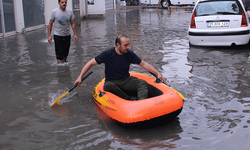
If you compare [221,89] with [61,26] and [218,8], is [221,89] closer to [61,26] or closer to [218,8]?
[61,26]

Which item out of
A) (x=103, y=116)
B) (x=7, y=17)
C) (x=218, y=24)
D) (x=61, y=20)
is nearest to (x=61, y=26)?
(x=61, y=20)

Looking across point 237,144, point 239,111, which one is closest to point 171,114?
point 237,144

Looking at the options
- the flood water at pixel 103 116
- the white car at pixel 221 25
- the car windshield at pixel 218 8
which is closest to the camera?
the flood water at pixel 103 116

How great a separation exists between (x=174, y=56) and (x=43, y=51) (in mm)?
4104

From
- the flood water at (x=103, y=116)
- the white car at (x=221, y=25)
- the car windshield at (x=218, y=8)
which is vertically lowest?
the flood water at (x=103, y=116)

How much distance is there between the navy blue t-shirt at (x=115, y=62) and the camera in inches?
175

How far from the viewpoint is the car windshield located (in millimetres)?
8492

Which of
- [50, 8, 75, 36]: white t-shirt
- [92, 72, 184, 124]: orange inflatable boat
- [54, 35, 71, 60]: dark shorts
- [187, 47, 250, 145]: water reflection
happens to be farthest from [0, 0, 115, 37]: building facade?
[92, 72, 184, 124]: orange inflatable boat

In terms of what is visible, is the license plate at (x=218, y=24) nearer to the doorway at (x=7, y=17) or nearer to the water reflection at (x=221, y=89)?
the water reflection at (x=221, y=89)

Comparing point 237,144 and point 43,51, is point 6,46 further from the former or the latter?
point 237,144

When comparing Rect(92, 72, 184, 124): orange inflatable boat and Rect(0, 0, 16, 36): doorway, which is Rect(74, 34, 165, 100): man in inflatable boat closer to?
Rect(92, 72, 184, 124): orange inflatable boat

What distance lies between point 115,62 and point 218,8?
5583 millimetres

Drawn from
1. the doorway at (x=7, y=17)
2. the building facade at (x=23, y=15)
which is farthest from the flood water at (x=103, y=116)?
Result: the building facade at (x=23, y=15)

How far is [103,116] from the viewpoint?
4367mm
